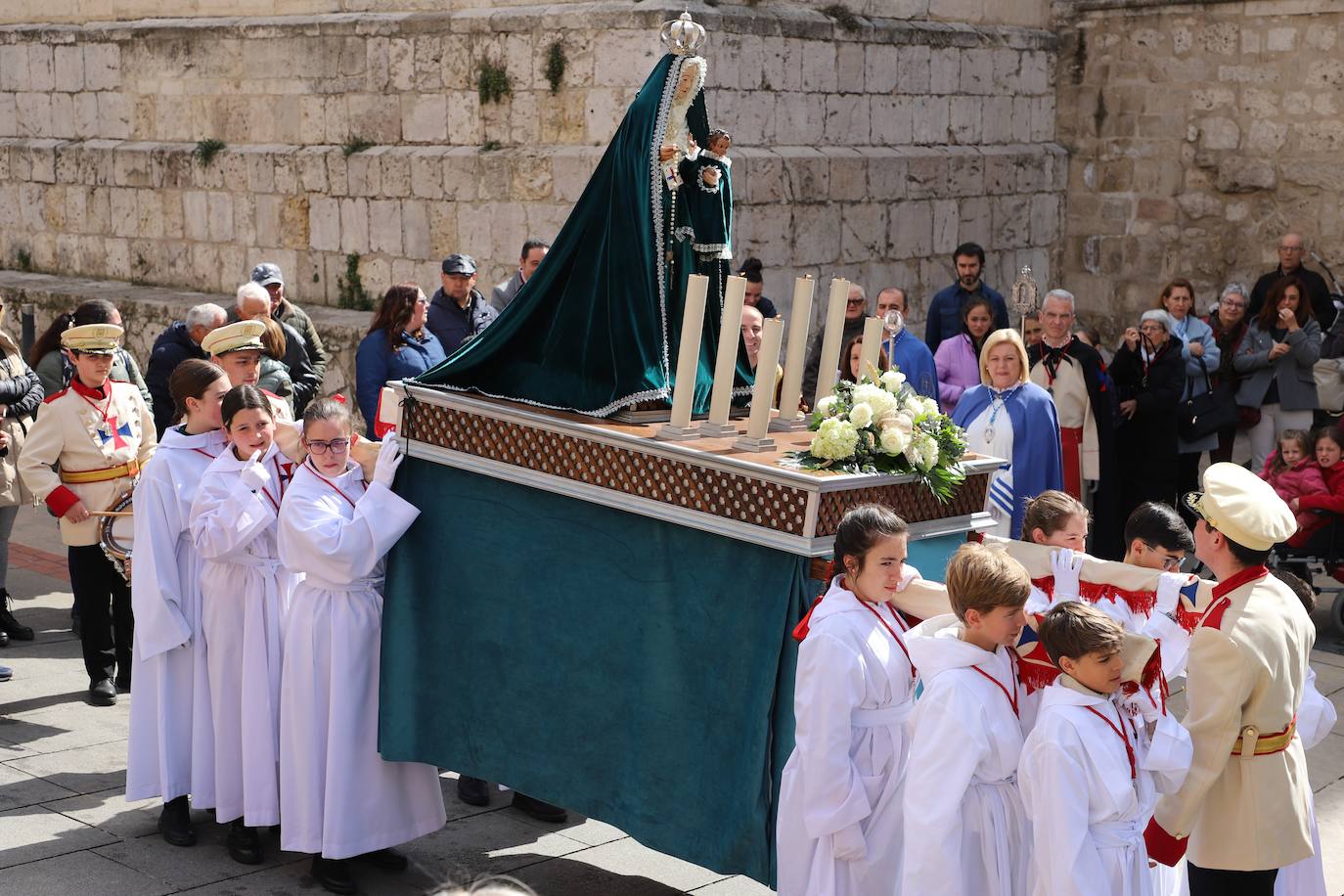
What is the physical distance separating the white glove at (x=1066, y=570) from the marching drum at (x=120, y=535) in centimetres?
437

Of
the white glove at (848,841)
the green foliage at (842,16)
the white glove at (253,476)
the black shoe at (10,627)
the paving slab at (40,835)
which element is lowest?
the paving slab at (40,835)

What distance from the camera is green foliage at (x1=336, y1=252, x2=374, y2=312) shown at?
12.6m

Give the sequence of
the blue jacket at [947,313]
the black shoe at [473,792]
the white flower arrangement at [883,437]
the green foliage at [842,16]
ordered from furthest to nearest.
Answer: the green foliage at [842,16] < the blue jacket at [947,313] < the black shoe at [473,792] < the white flower arrangement at [883,437]

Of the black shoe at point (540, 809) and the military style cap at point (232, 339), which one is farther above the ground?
the military style cap at point (232, 339)

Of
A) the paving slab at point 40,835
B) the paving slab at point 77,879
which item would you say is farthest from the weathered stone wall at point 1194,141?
the paving slab at point 77,879

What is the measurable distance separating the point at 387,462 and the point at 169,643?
1.11m

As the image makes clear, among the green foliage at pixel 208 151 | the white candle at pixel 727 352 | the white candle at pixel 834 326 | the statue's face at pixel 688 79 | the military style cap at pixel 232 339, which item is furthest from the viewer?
the green foliage at pixel 208 151

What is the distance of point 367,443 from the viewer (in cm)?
584

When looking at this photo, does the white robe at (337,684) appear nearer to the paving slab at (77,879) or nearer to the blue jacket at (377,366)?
the paving slab at (77,879)

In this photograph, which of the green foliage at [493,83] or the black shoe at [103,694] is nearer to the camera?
the black shoe at [103,694]

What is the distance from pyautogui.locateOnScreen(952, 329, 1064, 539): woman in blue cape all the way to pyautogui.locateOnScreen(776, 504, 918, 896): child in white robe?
3033 mm

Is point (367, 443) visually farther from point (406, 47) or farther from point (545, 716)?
point (406, 47)

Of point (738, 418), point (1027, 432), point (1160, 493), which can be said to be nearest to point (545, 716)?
point (738, 418)

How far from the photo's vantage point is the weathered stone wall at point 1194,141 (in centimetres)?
1273
